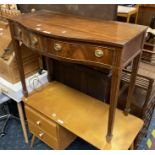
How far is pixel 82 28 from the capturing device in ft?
3.43

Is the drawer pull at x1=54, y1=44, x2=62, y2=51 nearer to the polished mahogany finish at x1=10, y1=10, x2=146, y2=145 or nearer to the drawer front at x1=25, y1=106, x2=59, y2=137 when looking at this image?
the polished mahogany finish at x1=10, y1=10, x2=146, y2=145

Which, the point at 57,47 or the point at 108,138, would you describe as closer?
the point at 57,47

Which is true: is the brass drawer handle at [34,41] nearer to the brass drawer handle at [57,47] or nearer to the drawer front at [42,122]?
the brass drawer handle at [57,47]

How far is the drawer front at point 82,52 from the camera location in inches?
35.6

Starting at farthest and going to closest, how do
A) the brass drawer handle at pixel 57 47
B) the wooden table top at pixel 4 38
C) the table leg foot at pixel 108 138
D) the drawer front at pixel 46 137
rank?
the wooden table top at pixel 4 38 < the drawer front at pixel 46 137 < the table leg foot at pixel 108 138 < the brass drawer handle at pixel 57 47

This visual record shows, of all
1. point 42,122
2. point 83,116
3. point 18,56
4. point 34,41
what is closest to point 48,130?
point 42,122

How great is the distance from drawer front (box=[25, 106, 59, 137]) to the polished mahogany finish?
397 mm

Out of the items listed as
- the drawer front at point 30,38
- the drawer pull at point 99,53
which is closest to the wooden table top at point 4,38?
the drawer front at point 30,38

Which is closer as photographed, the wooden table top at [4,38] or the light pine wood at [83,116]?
the light pine wood at [83,116]

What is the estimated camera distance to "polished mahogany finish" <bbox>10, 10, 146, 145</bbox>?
2.94 feet

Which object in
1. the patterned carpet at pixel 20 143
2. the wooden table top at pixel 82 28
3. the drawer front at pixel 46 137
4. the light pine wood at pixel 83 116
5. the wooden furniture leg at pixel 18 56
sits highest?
the wooden table top at pixel 82 28

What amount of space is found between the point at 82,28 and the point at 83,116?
1.99 feet

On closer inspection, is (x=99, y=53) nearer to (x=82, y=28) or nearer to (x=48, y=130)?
(x=82, y=28)

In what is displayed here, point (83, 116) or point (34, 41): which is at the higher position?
point (34, 41)
